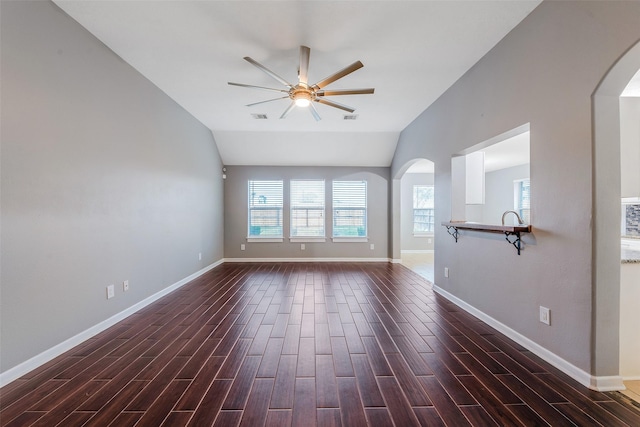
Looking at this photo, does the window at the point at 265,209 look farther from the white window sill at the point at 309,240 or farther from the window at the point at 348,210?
the window at the point at 348,210

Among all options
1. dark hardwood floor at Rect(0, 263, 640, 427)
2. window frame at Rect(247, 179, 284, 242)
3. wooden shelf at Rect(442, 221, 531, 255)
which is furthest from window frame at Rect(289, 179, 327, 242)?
wooden shelf at Rect(442, 221, 531, 255)

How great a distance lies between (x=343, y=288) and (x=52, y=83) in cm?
392

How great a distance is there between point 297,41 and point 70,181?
8.00 ft

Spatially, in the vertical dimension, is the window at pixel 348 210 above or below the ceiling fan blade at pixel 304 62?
below

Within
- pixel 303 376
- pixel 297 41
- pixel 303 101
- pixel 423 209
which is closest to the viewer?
pixel 303 376

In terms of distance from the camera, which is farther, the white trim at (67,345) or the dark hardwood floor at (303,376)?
the white trim at (67,345)

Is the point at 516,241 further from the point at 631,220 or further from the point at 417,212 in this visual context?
the point at 417,212

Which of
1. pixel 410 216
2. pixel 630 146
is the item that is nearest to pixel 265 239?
pixel 410 216

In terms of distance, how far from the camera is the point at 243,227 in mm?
6094

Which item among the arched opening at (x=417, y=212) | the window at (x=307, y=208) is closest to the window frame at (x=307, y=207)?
the window at (x=307, y=208)

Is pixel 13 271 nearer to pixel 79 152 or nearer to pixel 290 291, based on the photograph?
pixel 79 152

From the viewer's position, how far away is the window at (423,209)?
7.80m

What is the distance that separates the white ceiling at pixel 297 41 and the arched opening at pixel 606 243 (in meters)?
1.15

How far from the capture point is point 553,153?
6.29 ft
